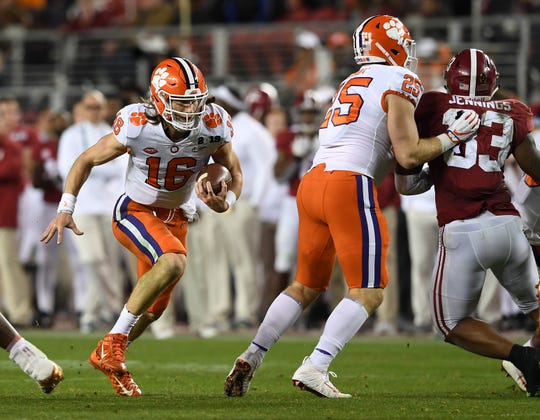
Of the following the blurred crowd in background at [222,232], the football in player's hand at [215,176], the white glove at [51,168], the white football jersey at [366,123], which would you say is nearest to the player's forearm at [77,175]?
the football in player's hand at [215,176]

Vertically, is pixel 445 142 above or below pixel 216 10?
below

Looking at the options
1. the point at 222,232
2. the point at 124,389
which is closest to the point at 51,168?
the point at 222,232

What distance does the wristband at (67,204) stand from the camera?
7.00 m

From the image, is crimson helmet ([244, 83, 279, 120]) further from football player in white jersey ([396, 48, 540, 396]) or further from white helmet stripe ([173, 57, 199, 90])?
football player in white jersey ([396, 48, 540, 396])

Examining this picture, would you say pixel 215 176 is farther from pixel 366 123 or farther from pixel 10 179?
pixel 10 179

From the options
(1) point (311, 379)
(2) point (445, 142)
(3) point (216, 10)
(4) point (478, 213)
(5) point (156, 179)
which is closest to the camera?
(1) point (311, 379)

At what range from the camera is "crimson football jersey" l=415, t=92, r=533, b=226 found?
7.01 m

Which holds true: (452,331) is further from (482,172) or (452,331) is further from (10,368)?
(10,368)

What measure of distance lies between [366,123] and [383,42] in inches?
19.1

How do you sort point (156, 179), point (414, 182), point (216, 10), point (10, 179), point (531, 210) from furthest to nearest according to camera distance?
point (216, 10)
point (10, 179)
point (531, 210)
point (156, 179)
point (414, 182)

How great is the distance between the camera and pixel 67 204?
23.1ft

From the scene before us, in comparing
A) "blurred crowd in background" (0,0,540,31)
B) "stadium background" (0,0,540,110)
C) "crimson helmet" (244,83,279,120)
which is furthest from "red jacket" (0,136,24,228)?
"blurred crowd in background" (0,0,540,31)

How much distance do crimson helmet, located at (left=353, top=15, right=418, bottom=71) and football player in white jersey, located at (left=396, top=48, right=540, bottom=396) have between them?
0.27 metres

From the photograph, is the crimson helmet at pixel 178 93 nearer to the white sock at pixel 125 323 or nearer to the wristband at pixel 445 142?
the white sock at pixel 125 323
